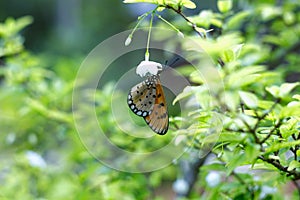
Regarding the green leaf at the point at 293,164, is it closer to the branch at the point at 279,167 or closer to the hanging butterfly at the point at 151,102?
the branch at the point at 279,167

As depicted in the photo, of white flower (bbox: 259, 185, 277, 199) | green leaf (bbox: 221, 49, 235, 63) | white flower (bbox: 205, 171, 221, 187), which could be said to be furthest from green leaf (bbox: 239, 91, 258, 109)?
white flower (bbox: 205, 171, 221, 187)

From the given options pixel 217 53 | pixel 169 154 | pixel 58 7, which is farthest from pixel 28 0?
pixel 217 53

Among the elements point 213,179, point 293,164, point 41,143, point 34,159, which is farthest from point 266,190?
point 41,143

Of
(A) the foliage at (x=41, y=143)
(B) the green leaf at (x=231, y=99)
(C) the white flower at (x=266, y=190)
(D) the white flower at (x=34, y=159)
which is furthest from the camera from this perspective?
(D) the white flower at (x=34, y=159)

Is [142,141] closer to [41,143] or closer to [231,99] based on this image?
[41,143]

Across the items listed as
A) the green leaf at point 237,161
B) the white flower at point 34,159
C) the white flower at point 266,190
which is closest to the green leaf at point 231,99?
the green leaf at point 237,161

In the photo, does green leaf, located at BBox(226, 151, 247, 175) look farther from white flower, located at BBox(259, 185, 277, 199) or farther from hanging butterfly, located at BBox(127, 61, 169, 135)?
white flower, located at BBox(259, 185, 277, 199)

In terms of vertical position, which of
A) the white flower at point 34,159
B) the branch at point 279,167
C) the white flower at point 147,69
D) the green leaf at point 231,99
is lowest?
the white flower at point 34,159

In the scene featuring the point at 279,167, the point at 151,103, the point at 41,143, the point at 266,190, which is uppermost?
the point at 151,103
